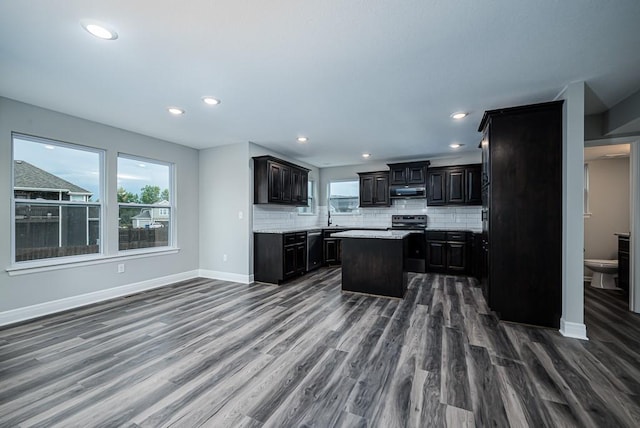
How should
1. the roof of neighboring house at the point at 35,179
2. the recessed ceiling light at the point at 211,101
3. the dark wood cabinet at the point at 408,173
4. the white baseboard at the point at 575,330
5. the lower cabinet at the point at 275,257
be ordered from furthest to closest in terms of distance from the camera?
the dark wood cabinet at the point at 408,173
the lower cabinet at the point at 275,257
the roof of neighboring house at the point at 35,179
the recessed ceiling light at the point at 211,101
the white baseboard at the point at 575,330

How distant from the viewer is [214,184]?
16.6ft

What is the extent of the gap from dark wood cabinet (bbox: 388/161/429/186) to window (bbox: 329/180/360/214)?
3.56ft

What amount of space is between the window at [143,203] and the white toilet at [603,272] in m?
7.32

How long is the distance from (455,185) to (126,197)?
20.0ft

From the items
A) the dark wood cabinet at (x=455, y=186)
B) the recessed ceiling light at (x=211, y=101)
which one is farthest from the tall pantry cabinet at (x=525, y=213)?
the recessed ceiling light at (x=211, y=101)

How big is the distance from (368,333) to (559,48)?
295 centimetres

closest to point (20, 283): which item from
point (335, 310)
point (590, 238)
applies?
point (335, 310)

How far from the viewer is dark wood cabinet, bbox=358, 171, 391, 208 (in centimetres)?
624

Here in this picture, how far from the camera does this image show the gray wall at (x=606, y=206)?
4.64 metres

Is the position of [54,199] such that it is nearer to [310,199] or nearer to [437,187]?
[310,199]

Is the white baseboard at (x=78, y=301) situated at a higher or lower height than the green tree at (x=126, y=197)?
lower

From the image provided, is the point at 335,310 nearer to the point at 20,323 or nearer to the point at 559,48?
the point at 559,48

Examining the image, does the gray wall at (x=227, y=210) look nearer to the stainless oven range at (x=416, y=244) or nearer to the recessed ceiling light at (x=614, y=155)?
the stainless oven range at (x=416, y=244)

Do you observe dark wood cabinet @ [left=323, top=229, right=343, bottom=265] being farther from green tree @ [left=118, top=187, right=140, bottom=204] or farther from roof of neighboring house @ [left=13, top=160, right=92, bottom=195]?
roof of neighboring house @ [left=13, top=160, right=92, bottom=195]
